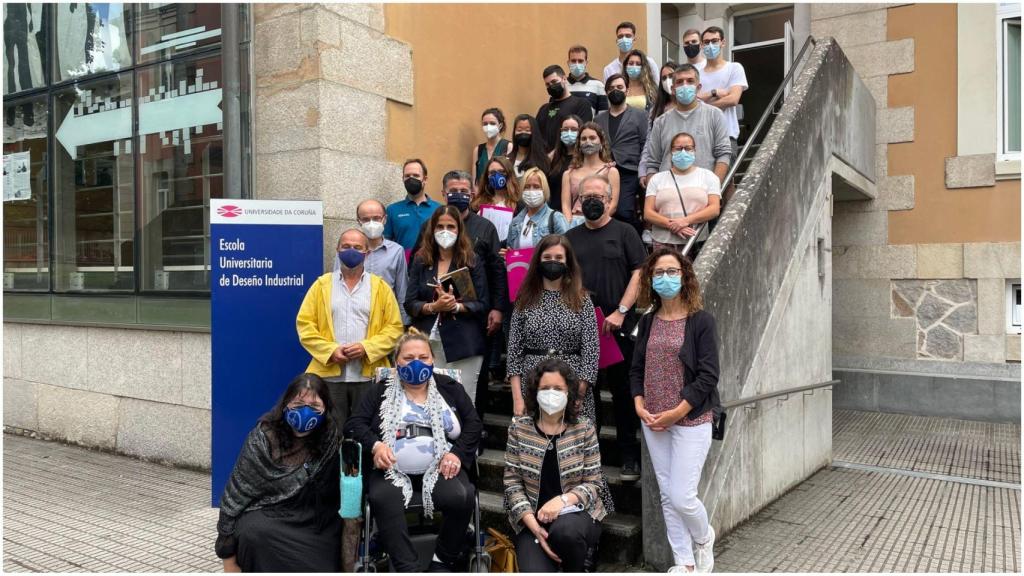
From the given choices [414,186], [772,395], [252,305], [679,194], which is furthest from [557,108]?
[252,305]

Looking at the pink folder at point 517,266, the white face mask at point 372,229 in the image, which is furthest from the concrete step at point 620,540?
the white face mask at point 372,229

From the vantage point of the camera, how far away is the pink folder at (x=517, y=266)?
5.77m

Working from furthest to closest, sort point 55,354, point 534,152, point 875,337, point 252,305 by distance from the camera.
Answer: point 875,337
point 55,354
point 534,152
point 252,305

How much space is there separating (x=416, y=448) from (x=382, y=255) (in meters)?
2.05

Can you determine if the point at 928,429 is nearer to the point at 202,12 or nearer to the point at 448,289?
the point at 448,289

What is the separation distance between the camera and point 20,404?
8945 millimetres

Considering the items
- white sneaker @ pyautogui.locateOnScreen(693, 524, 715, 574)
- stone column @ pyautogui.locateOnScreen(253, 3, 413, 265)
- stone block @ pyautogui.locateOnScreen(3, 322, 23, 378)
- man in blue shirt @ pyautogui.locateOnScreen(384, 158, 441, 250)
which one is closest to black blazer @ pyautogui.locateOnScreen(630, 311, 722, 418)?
white sneaker @ pyautogui.locateOnScreen(693, 524, 715, 574)

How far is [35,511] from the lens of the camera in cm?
615

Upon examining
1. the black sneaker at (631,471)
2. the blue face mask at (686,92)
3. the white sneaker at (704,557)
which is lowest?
the white sneaker at (704,557)

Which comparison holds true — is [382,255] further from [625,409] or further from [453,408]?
[625,409]

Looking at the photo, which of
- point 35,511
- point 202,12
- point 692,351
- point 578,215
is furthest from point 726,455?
point 202,12

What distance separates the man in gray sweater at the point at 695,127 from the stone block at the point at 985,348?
5986mm

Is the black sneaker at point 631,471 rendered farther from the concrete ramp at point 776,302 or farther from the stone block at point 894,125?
the stone block at point 894,125

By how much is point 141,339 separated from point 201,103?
7.59 ft
